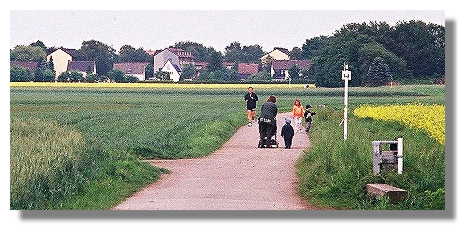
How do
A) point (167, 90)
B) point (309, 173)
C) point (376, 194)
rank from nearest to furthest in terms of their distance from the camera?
point (376, 194), point (309, 173), point (167, 90)

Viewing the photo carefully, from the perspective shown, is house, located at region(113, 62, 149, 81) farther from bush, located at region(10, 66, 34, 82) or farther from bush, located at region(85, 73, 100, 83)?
bush, located at region(10, 66, 34, 82)

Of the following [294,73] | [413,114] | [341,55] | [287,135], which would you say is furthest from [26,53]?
[413,114]

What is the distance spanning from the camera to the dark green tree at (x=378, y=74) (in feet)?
68.4

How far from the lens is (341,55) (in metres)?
20.8

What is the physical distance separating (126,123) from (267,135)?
6.54 ft

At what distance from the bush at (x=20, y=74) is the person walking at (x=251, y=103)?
2.97 metres

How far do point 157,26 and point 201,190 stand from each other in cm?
221

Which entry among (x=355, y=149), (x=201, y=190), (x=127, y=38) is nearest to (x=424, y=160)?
(x=355, y=149)

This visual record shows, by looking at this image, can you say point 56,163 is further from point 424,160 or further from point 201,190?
point 424,160

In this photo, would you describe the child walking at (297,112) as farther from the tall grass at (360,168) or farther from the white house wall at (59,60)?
the white house wall at (59,60)

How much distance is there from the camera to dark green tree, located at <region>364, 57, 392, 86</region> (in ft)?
68.4

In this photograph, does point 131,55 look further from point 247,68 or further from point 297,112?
point 297,112

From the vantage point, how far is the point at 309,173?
2014 cm

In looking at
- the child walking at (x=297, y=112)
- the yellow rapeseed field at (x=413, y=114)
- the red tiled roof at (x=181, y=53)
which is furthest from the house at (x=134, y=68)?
the yellow rapeseed field at (x=413, y=114)
